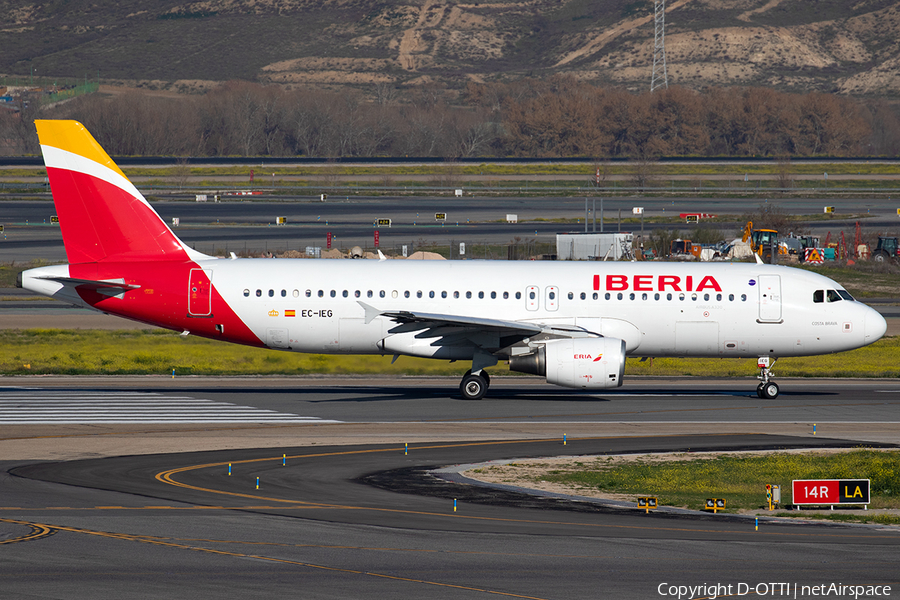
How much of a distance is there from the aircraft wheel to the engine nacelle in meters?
2.54

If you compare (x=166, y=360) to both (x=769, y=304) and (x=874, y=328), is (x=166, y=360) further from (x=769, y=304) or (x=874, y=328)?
(x=874, y=328)

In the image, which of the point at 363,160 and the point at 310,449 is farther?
the point at 363,160

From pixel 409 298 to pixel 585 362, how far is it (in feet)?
20.4

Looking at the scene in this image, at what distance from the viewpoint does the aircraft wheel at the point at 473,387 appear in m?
34.1

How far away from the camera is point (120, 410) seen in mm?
31406

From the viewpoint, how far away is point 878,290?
222 feet

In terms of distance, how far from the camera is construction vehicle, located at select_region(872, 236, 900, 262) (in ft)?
264

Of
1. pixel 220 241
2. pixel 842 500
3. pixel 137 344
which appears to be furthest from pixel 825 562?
pixel 220 241

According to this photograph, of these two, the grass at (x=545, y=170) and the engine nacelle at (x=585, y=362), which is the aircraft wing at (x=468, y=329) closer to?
the engine nacelle at (x=585, y=362)

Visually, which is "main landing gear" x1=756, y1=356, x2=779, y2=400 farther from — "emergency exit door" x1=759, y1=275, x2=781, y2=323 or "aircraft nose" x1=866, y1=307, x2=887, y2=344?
"aircraft nose" x1=866, y1=307, x2=887, y2=344

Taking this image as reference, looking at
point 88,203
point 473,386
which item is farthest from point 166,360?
point 473,386

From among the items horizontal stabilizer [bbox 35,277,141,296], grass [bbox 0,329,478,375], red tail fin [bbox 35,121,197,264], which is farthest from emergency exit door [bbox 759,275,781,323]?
horizontal stabilizer [bbox 35,277,141,296]

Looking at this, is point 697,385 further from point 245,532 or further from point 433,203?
point 433,203

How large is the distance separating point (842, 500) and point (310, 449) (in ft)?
40.3
